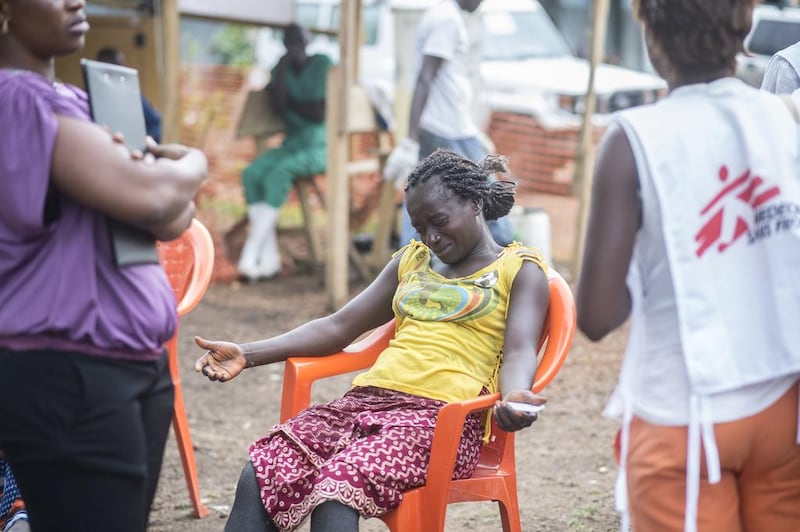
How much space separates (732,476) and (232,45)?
64.0ft

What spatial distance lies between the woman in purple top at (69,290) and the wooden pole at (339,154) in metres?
5.01

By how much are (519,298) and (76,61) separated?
23.1 feet

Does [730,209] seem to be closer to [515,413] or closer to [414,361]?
[515,413]

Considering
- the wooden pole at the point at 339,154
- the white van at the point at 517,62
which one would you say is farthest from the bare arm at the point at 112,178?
the white van at the point at 517,62

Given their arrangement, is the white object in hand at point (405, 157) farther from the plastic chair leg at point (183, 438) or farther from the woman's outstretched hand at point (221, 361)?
the woman's outstretched hand at point (221, 361)

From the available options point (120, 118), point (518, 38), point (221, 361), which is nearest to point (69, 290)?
point (120, 118)

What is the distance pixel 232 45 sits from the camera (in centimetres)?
2055

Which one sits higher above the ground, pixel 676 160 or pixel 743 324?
pixel 676 160

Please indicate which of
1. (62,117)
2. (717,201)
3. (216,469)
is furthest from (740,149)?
(216,469)

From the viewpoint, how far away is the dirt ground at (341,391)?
3996 millimetres

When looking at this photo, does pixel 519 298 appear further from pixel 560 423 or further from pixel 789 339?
pixel 560 423

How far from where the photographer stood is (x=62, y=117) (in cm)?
197

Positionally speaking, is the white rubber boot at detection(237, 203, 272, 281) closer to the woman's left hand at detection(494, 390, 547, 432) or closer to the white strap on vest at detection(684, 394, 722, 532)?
the woman's left hand at detection(494, 390, 547, 432)

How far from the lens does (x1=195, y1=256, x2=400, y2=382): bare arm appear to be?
316cm
